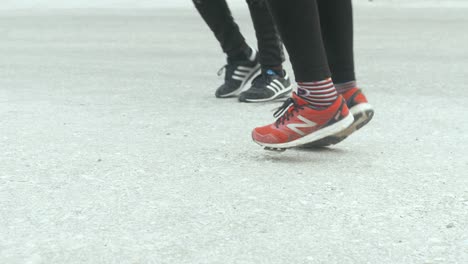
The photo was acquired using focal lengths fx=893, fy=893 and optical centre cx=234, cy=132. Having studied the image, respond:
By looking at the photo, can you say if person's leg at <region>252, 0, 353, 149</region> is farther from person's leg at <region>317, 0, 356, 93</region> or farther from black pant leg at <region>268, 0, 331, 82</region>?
person's leg at <region>317, 0, 356, 93</region>

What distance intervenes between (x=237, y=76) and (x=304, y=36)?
1.87 meters

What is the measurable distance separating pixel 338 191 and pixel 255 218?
39 centimetres

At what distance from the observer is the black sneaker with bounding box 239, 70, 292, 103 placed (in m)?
4.68

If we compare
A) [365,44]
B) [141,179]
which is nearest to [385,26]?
[365,44]

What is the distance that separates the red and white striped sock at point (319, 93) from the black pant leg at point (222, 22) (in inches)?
Answer: 67.5

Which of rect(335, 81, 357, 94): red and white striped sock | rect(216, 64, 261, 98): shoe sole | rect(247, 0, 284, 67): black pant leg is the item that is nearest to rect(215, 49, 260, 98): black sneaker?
rect(216, 64, 261, 98): shoe sole

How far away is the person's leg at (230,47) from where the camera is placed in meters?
4.77

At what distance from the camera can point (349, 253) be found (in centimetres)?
A: 218

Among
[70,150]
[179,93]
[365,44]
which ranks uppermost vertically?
[70,150]

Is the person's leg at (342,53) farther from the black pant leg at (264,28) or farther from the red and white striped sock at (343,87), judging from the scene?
the black pant leg at (264,28)

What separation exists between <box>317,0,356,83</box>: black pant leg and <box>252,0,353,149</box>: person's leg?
0.23 m

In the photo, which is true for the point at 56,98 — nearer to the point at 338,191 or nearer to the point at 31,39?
the point at 338,191

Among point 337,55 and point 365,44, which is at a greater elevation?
point 337,55

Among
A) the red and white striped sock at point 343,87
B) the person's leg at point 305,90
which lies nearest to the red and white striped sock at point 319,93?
the person's leg at point 305,90
